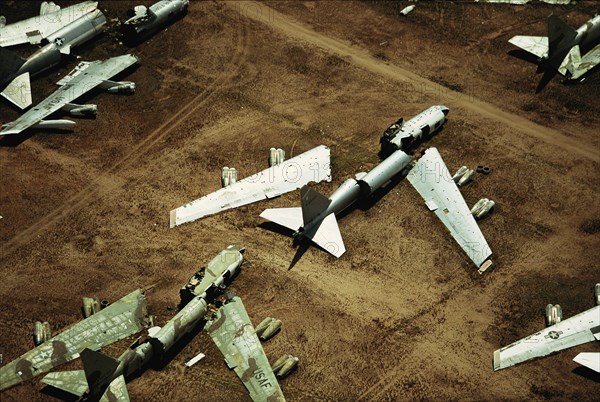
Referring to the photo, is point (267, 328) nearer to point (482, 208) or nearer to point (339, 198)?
point (339, 198)

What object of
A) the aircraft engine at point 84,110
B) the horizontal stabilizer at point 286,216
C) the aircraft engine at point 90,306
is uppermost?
the aircraft engine at point 84,110

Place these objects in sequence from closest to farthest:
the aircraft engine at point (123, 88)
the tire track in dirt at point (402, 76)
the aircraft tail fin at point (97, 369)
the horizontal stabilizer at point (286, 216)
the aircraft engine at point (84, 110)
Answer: the aircraft tail fin at point (97, 369), the horizontal stabilizer at point (286, 216), the tire track in dirt at point (402, 76), the aircraft engine at point (84, 110), the aircraft engine at point (123, 88)

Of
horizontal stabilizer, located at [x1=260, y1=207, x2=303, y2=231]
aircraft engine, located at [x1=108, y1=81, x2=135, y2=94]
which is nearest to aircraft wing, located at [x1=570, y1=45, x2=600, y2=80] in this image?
horizontal stabilizer, located at [x1=260, y1=207, x2=303, y2=231]

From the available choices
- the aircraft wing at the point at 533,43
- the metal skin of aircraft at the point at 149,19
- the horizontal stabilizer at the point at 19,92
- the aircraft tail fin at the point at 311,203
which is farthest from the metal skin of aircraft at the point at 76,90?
the aircraft wing at the point at 533,43

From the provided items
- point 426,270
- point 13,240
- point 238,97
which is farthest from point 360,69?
point 13,240

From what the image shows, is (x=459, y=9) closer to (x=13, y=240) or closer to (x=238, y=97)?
(x=238, y=97)

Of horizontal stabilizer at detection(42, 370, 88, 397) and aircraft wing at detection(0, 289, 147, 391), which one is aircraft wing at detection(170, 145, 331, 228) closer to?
aircraft wing at detection(0, 289, 147, 391)

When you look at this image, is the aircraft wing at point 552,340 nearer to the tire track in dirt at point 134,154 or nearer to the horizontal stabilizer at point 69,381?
the horizontal stabilizer at point 69,381

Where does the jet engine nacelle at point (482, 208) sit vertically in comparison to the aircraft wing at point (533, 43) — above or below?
below

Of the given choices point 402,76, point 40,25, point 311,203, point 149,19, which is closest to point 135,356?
point 311,203

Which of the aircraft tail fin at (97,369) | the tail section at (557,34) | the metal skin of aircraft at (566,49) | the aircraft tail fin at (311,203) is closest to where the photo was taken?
the aircraft tail fin at (97,369)
